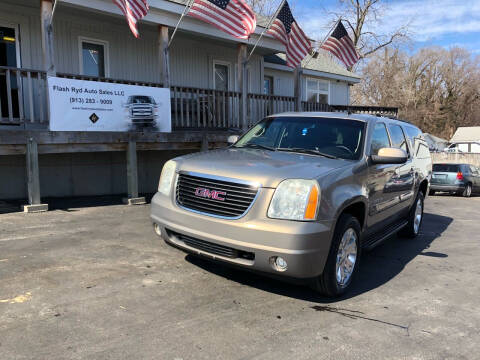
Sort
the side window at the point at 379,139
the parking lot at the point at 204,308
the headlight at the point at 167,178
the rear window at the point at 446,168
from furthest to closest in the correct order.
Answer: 1. the rear window at the point at 446,168
2. the side window at the point at 379,139
3. the headlight at the point at 167,178
4. the parking lot at the point at 204,308

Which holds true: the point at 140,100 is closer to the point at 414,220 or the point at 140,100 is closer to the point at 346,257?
the point at 414,220

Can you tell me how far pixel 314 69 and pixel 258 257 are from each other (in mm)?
16027

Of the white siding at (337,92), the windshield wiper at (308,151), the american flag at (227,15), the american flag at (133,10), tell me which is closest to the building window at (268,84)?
the white siding at (337,92)

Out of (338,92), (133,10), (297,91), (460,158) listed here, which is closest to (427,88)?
(460,158)

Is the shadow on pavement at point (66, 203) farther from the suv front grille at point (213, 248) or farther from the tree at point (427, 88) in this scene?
the tree at point (427, 88)

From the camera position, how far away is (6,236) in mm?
5570

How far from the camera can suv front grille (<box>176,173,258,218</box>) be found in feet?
11.8

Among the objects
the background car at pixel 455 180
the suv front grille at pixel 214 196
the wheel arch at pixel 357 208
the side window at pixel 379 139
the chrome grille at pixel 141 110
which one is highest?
the chrome grille at pixel 141 110

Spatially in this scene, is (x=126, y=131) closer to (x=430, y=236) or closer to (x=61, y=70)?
(x=61, y=70)

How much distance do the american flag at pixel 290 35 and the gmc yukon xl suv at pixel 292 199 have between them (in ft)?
22.0

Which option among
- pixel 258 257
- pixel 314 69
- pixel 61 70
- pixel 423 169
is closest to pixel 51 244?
pixel 258 257

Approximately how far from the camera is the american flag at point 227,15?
9.49 meters

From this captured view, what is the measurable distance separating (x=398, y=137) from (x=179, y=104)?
7.23m

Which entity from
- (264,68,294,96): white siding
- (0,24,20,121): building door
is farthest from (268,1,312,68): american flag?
(0,24,20,121): building door
